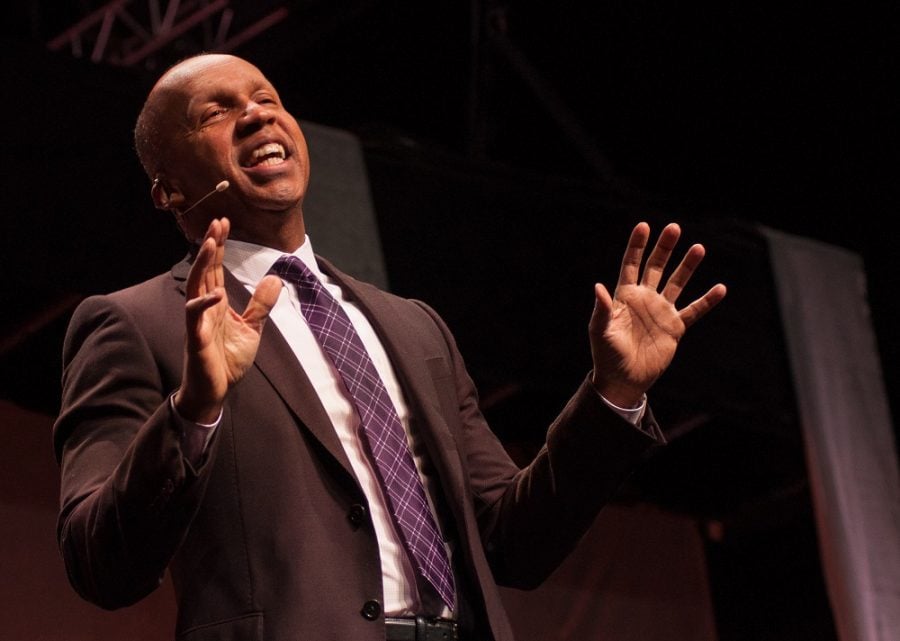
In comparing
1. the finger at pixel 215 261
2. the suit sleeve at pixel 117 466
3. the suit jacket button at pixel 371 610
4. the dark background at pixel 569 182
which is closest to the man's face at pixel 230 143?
the suit sleeve at pixel 117 466

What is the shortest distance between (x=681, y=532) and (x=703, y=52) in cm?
160

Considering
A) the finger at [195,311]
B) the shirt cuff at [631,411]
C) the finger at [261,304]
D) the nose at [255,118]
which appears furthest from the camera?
the nose at [255,118]

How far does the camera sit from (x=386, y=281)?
3.40 m

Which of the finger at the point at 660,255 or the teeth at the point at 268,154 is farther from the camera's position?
the teeth at the point at 268,154

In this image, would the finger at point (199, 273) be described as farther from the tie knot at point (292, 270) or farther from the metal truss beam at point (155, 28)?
the metal truss beam at point (155, 28)

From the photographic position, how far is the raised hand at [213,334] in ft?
4.41

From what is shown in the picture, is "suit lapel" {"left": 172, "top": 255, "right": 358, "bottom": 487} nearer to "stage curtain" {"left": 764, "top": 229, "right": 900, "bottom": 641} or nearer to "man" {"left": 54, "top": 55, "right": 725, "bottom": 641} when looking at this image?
"man" {"left": 54, "top": 55, "right": 725, "bottom": 641}

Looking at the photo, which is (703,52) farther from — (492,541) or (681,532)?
(492,541)

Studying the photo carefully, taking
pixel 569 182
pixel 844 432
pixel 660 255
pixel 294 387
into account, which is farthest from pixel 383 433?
pixel 844 432

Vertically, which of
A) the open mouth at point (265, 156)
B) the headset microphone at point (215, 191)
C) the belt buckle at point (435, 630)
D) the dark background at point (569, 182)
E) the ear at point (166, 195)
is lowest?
the belt buckle at point (435, 630)

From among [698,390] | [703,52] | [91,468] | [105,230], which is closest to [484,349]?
[698,390]

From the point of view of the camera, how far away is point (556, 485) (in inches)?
64.4

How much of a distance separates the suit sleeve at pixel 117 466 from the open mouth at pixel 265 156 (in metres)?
0.29

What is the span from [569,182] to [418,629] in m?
2.48
